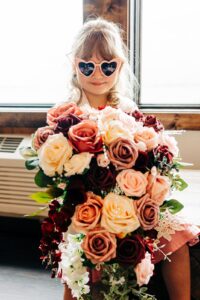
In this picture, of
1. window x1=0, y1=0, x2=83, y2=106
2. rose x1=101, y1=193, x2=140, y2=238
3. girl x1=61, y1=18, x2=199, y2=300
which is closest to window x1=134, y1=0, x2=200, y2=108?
window x1=0, y1=0, x2=83, y2=106

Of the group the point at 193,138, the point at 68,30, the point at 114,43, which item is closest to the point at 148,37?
the point at 68,30

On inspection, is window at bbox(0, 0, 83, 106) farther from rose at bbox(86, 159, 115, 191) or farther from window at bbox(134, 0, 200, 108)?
rose at bbox(86, 159, 115, 191)

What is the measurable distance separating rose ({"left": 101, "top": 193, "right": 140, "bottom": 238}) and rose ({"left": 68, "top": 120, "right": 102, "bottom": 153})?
0.41ft

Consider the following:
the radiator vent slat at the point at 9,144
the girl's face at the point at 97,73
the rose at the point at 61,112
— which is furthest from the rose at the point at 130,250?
the radiator vent slat at the point at 9,144

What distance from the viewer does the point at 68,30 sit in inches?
108

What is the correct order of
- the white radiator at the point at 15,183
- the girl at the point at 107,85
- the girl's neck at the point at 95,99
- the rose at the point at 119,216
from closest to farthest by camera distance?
the rose at the point at 119,216 < the girl at the point at 107,85 < the girl's neck at the point at 95,99 < the white radiator at the point at 15,183

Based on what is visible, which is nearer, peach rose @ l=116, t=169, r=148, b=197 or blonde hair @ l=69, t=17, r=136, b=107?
peach rose @ l=116, t=169, r=148, b=197

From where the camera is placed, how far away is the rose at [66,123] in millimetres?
1001

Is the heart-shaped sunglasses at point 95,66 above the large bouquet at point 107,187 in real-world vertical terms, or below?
above

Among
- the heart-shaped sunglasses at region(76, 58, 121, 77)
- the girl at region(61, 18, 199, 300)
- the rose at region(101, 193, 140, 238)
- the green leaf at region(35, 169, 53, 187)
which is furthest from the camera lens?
the heart-shaped sunglasses at region(76, 58, 121, 77)

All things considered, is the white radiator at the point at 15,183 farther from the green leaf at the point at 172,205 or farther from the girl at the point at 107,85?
the green leaf at the point at 172,205

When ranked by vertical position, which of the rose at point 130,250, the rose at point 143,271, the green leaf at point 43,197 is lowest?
the rose at point 143,271

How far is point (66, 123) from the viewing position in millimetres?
1003

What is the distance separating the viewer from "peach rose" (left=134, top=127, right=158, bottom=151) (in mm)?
987
